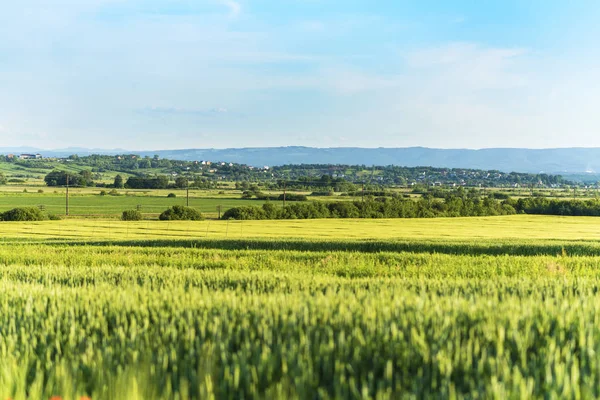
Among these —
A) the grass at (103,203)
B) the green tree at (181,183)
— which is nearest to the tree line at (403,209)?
the grass at (103,203)

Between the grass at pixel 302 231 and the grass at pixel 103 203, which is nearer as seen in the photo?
the grass at pixel 302 231

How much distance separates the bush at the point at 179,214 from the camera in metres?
57.5

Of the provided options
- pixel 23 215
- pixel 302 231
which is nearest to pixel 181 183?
pixel 23 215

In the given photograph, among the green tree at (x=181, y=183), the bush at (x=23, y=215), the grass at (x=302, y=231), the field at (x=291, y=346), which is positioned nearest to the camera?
the field at (x=291, y=346)

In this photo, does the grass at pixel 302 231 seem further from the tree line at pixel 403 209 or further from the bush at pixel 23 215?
the tree line at pixel 403 209

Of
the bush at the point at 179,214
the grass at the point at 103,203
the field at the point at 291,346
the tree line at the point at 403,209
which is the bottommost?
the grass at the point at 103,203

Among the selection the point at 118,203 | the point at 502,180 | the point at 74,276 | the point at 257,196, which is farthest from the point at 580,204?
the point at 502,180

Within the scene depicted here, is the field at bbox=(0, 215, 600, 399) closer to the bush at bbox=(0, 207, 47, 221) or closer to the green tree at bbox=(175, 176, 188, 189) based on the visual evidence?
the bush at bbox=(0, 207, 47, 221)

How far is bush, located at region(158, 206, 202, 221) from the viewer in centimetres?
5753

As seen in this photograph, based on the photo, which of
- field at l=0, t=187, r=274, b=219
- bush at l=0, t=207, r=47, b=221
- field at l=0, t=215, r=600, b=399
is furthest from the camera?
field at l=0, t=187, r=274, b=219

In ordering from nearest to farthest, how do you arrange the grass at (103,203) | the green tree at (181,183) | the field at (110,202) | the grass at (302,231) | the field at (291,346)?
1. the field at (291,346)
2. the grass at (302,231)
3. the field at (110,202)
4. the grass at (103,203)
5. the green tree at (181,183)

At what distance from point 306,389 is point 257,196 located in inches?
3509

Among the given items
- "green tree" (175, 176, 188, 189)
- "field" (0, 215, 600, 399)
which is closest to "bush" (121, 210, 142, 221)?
"field" (0, 215, 600, 399)

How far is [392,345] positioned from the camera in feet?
13.2
